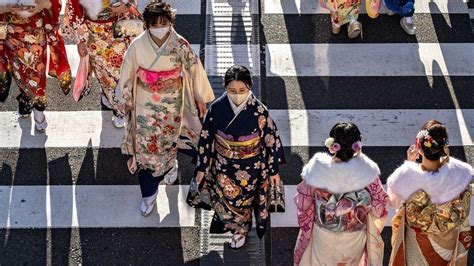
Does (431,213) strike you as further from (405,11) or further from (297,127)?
(405,11)

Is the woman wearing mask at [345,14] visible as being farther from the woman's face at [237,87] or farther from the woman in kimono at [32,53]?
the woman's face at [237,87]

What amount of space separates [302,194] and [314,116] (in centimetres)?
248

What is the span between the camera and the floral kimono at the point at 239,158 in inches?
263

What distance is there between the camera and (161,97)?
7258 millimetres

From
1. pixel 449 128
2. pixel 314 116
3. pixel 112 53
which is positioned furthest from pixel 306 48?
pixel 112 53

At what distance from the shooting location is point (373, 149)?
8469 mm

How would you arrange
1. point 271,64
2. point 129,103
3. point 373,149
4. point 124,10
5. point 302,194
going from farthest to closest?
point 271,64 < point 373,149 < point 124,10 < point 129,103 < point 302,194

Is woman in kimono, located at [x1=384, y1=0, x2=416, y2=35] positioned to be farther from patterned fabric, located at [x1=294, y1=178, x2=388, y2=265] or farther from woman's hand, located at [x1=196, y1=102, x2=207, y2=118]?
patterned fabric, located at [x1=294, y1=178, x2=388, y2=265]

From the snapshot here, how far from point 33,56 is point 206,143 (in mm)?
2093

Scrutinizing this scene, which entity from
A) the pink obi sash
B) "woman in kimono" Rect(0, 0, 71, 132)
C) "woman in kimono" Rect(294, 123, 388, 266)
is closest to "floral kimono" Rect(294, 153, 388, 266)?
"woman in kimono" Rect(294, 123, 388, 266)

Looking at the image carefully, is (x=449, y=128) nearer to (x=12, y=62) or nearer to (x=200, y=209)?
(x=200, y=209)

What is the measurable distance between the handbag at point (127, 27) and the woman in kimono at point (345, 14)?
2.34 metres

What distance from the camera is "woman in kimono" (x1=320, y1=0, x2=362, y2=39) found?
9391 mm

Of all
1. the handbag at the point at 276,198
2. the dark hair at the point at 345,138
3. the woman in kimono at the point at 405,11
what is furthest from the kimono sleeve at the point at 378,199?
the woman in kimono at the point at 405,11
